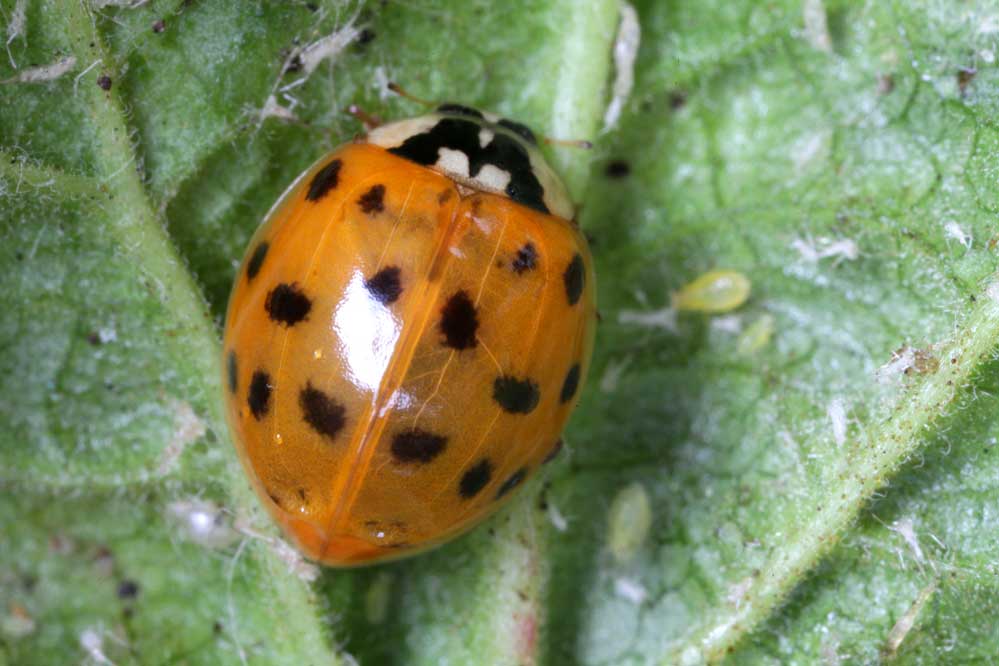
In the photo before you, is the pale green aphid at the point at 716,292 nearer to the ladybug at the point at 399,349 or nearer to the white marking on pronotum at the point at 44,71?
the ladybug at the point at 399,349

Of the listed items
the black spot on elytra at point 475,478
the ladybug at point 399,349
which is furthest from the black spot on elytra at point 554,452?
the black spot on elytra at point 475,478

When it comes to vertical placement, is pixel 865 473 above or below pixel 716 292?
below

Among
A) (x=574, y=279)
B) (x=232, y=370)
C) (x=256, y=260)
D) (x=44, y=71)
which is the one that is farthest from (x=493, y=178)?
(x=44, y=71)

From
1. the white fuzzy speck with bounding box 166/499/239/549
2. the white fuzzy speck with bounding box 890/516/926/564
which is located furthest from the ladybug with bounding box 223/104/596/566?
the white fuzzy speck with bounding box 890/516/926/564

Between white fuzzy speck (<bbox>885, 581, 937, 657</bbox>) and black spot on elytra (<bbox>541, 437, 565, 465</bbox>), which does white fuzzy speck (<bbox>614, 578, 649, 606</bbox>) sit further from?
white fuzzy speck (<bbox>885, 581, 937, 657</bbox>)

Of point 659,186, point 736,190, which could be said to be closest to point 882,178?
point 736,190

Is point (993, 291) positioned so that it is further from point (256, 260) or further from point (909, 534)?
point (256, 260)
